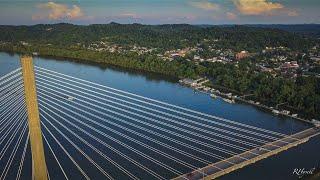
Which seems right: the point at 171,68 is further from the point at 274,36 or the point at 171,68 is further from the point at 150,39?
the point at 274,36

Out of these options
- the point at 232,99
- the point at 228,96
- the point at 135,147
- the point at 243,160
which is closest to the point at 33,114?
the point at 243,160

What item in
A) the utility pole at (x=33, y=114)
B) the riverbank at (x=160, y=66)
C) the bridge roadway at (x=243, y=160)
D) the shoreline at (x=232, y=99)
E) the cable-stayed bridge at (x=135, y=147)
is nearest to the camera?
the utility pole at (x=33, y=114)

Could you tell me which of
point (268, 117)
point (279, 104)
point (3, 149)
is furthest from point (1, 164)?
point (279, 104)

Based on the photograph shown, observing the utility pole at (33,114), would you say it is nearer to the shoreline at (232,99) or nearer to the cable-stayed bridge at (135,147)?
the cable-stayed bridge at (135,147)

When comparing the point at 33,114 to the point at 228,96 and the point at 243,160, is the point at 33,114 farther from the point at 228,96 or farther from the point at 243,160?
the point at 228,96

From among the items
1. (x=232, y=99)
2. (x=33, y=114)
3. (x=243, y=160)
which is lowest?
(x=232, y=99)

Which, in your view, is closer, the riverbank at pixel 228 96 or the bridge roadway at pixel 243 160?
the bridge roadway at pixel 243 160

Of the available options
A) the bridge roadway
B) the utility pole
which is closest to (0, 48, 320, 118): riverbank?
the bridge roadway

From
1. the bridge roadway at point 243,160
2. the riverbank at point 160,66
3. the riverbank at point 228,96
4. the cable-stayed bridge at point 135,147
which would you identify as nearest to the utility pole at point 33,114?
the cable-stayed bridge at point 135,147
